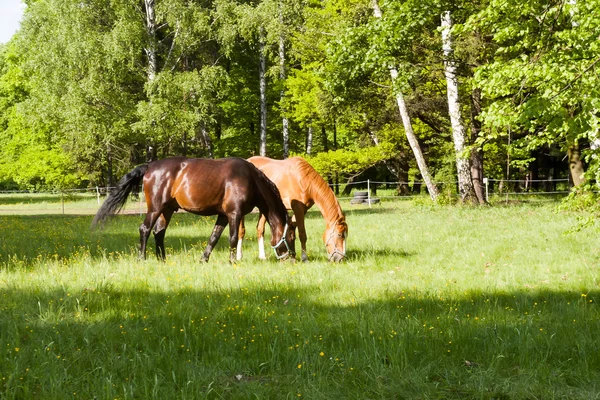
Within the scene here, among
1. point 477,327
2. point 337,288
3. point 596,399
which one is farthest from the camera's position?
point 337,288

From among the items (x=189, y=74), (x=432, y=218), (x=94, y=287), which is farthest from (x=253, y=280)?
(x=189, y=74)

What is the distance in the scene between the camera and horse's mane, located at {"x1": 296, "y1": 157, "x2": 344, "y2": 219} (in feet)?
33.2

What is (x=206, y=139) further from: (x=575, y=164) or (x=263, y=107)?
(x=575, y=164)

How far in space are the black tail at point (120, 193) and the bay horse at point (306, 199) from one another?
8.26ft

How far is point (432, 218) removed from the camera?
57.4 ft

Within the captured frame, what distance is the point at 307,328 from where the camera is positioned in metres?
5.59

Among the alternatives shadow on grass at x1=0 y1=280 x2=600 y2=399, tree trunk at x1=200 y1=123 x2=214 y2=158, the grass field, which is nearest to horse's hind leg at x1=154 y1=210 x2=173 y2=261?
the grass field

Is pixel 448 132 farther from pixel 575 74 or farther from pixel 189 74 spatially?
pixel 575 74

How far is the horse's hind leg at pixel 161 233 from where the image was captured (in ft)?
33.5

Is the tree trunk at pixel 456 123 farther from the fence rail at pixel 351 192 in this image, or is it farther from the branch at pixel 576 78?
the branch at pixel 576 78

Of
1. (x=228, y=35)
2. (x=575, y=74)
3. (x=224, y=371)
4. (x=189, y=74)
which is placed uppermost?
(x=228, y=35)

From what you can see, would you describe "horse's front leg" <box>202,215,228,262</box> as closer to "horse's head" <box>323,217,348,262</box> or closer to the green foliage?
"horse's head" <box>323,217,348,262</box>

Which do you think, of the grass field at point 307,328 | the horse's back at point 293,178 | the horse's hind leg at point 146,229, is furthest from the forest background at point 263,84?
the horse's hind leg at point 146,229

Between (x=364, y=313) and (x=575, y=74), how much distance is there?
3.89 m
